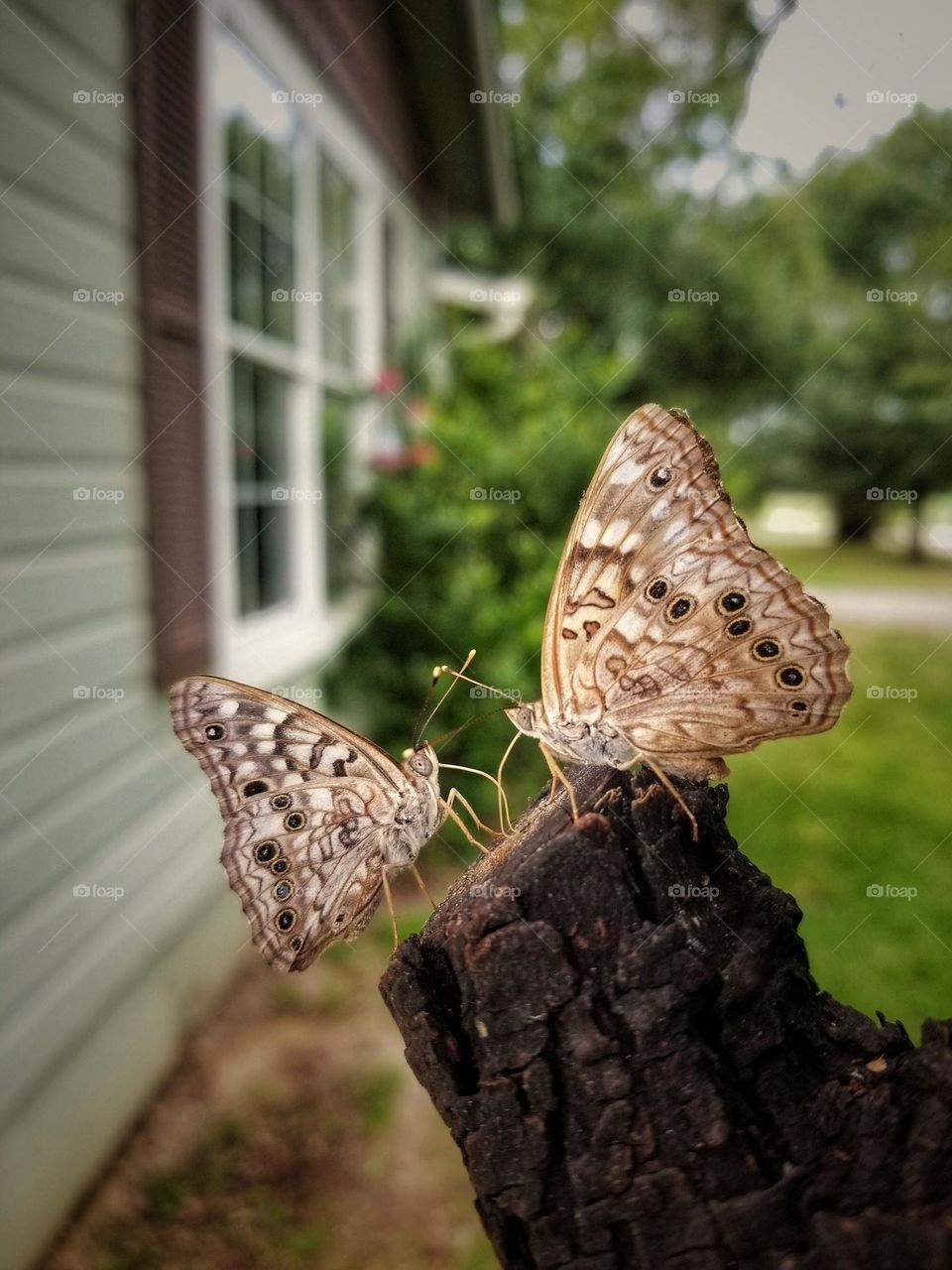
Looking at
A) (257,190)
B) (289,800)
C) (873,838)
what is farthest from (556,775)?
(257,190)

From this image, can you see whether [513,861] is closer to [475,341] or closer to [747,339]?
[475,341]

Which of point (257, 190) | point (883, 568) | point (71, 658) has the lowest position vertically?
point (71, 658)

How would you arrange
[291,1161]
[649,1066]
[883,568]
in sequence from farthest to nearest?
[883,568] → [291,1161] → [649,1066]

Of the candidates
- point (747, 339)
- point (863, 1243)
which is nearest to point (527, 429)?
point (863, 1243)

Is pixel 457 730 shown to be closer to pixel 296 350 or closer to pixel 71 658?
pixel 71 658

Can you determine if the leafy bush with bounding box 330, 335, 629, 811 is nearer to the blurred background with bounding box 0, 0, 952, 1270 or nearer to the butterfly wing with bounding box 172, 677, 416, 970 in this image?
the blurred background with bounding box 0, 0, 952, 1270

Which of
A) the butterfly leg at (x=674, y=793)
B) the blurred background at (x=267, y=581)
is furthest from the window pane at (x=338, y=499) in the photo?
the butterfly leg at (x=674, y=793)

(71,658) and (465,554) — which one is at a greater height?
(465,554)
